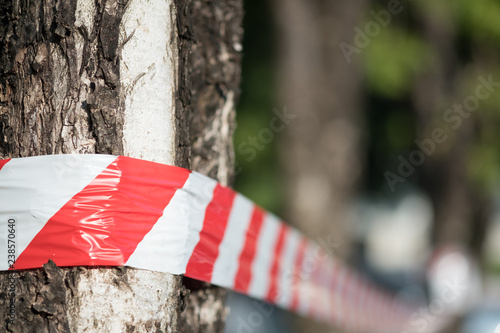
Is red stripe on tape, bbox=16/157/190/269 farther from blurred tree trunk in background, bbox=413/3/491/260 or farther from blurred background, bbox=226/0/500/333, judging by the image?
blurred tree trunk in background, bbox=413/3/491/260

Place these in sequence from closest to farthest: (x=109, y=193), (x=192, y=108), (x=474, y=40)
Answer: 1. (x=109, y=193)
2. (x=192, y=108)
3. (x=474, y=40)

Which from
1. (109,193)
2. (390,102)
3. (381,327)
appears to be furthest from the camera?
(390,102)

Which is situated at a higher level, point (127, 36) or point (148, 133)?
point (127, 36)

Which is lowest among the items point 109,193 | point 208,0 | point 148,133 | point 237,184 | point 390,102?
point 109,193

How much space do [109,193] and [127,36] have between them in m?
0.37

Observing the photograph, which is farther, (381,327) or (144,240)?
(381,327)

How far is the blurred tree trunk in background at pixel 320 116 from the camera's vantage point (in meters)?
5.59

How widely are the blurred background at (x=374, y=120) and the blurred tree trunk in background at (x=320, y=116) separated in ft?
0.04

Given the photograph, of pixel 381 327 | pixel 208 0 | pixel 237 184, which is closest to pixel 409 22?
pixel 237 184

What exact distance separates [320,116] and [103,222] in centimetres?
469

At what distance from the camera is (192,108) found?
178 centimetres

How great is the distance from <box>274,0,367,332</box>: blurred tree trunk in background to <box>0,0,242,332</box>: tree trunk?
4.27 m

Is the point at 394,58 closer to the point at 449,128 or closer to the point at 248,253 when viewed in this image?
the point at 449,128

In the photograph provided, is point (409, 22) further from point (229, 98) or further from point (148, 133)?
→ point (148, 133)
